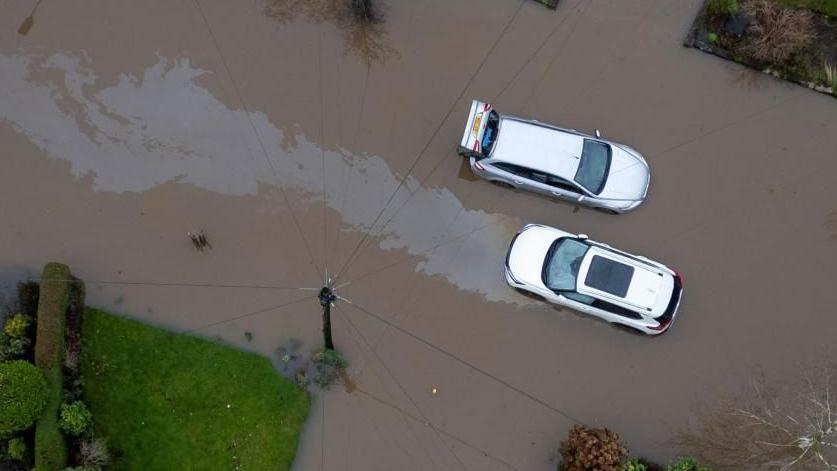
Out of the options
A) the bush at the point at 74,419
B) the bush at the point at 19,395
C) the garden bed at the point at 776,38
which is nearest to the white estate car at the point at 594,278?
the garden bed at the point at 776,38

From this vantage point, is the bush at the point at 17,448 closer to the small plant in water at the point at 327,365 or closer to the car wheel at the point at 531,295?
the small plant in water at the point at 327,365

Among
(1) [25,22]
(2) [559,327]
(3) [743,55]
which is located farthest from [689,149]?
(1) [25,22]

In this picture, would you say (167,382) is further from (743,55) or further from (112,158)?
(743,55)

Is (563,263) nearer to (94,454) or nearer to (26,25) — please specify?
(94,454)

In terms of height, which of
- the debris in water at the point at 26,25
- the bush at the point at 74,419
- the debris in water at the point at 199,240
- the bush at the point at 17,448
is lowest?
the bush at the point at 17,448

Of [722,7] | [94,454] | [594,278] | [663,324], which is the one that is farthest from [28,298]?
[722,7]

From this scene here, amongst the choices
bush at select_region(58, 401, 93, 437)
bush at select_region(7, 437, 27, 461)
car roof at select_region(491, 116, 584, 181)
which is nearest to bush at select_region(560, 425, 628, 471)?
car roof at select_region(491, 116, 584, 181)
